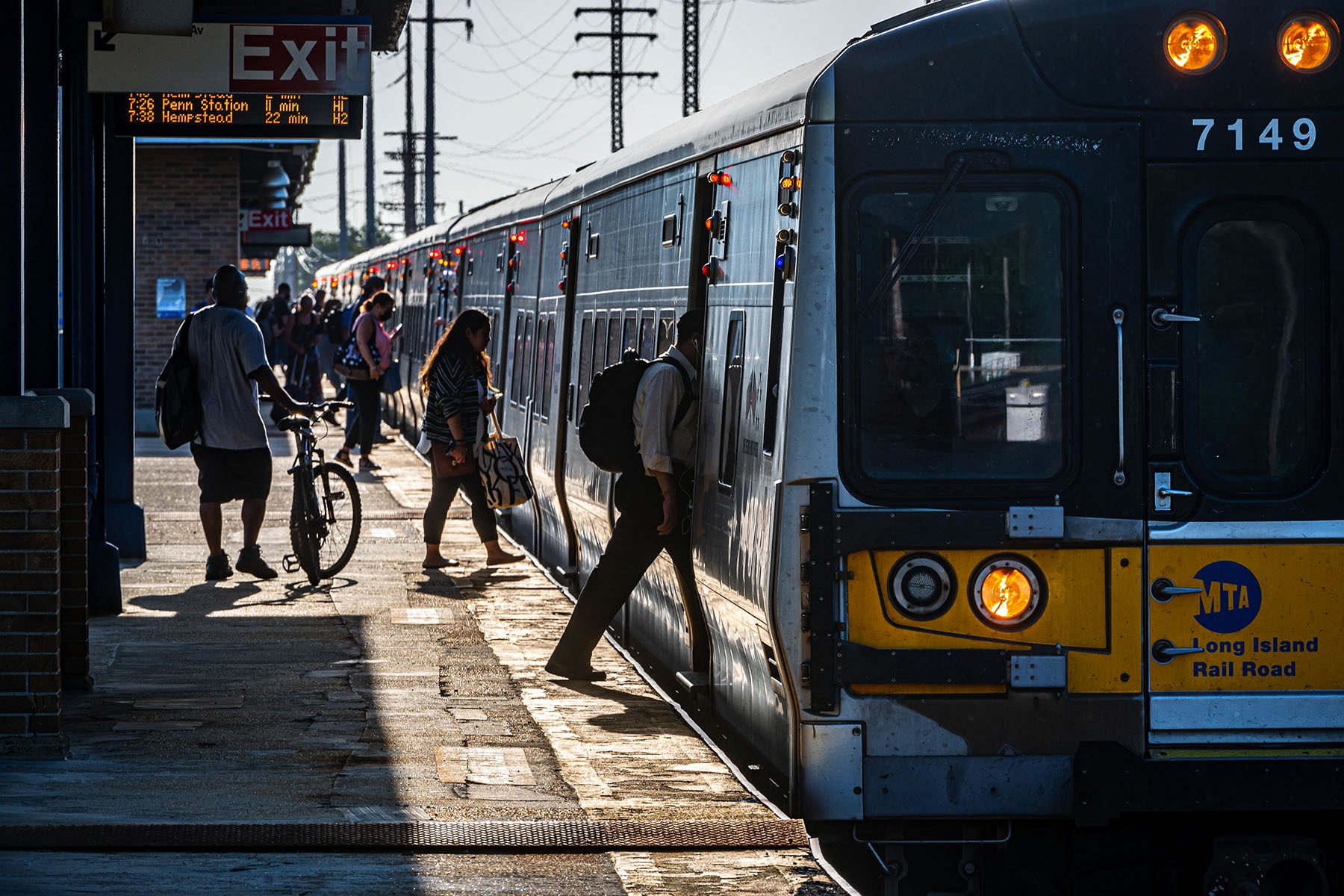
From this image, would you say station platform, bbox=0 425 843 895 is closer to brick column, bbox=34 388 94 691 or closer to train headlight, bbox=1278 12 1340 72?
brick column, bbox=34 388 94 691

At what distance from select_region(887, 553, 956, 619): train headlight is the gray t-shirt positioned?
7.22m

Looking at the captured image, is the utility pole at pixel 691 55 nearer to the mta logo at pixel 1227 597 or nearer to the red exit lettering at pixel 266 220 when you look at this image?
the red exit lettering at pixel 266 220

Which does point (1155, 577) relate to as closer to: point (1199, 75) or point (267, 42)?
point (1199, 75)

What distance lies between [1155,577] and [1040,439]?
50 centimetres

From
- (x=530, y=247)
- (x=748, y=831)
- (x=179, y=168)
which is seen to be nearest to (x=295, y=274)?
(x=179, y=168)

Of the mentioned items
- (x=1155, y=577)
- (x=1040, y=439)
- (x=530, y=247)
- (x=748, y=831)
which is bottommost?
(x=748, y=831)

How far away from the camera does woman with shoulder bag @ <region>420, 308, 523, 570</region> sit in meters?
13.5

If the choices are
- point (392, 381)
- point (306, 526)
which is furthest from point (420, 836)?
point (392, 381)

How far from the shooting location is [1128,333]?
595cm

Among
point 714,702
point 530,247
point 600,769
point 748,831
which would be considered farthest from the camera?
point 530,247

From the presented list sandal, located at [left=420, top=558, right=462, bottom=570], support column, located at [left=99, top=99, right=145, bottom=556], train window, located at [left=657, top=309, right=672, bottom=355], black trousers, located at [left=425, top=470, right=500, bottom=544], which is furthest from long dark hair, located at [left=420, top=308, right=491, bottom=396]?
train window, located at [left=657, top=309, right=672, bottom=355]

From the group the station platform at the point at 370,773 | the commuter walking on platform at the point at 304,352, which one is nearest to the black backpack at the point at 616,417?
the station platform at the point at 370,773

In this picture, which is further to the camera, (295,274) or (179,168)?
(295,274)

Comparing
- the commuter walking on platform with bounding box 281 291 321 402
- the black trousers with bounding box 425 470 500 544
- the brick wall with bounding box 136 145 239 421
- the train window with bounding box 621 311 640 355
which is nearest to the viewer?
the train window with bounding box 621 311 640 355
